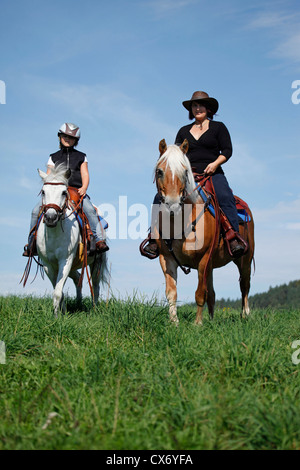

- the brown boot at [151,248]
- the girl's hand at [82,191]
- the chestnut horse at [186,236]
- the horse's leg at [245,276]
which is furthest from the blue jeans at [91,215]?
the horse's leg at [245,276]

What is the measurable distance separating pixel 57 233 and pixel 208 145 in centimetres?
308

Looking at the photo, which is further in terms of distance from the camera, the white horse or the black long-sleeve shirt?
the black long-sleeve shirt

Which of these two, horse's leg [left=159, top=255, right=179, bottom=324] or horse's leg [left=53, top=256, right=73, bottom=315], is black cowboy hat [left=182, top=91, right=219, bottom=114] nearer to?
horse's leg [left=159, top=255, right=179, bottom=324]

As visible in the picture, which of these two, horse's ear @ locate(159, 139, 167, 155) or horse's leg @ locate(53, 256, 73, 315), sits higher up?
horse's ear @ locate(159, 139, 167, 155)

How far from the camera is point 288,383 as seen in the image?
484 cm

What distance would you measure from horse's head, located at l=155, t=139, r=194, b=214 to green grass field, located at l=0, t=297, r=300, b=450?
1552 mm

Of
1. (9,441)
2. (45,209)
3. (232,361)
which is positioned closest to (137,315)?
(232,361)

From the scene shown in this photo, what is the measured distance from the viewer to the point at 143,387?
177 inches

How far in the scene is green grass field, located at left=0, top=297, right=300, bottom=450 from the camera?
370 cm

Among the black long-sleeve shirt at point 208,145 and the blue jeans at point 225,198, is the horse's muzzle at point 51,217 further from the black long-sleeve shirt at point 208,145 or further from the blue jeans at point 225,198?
the blue jeans at point 225,198

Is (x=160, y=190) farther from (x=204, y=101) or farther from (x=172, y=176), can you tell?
(x=204, y=101)

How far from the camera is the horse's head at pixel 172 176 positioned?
22.6ft

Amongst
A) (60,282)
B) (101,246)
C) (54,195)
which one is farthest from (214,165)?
(60,282)

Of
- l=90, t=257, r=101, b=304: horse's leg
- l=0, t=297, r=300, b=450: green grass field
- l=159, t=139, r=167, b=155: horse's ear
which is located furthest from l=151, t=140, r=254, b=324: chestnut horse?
l=90, t=257, r=101, b=304: horse's leg
